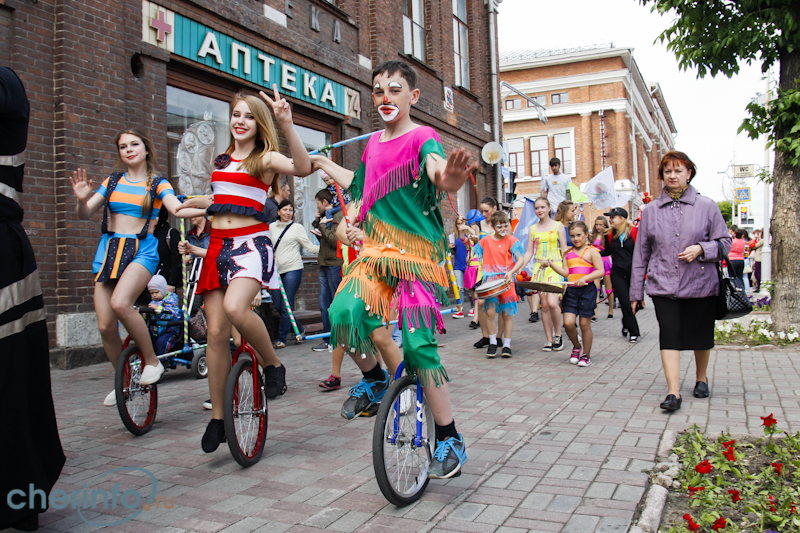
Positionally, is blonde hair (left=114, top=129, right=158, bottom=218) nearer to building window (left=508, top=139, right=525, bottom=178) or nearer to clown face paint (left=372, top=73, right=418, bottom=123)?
clown face paint (left=372, top=73, right=418, bottom=123)

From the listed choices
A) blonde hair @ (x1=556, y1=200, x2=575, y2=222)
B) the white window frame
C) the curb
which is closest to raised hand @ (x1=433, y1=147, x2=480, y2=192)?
the curb

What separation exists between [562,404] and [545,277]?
10.6 feet

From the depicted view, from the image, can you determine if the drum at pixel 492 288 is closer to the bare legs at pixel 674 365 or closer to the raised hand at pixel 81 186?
the bare legs at pixel 674 365

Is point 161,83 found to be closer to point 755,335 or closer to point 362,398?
point 362,398

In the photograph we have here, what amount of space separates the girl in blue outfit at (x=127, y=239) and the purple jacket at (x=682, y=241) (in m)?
3.87

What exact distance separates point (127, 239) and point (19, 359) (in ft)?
6.82

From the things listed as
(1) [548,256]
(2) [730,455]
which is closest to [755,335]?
(1) [548,256]

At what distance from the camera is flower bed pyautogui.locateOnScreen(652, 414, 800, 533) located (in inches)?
108

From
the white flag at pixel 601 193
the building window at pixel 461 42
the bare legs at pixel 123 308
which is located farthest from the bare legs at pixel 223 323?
the building window at pixel 461 42

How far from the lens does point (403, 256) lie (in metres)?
3.31

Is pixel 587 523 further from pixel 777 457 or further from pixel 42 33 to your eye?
pixel 42 33

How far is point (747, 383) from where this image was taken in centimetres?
602

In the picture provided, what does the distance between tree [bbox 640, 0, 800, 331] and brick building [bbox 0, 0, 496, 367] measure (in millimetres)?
5914

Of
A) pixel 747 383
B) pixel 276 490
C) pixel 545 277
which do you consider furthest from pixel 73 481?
pixel 545 277
